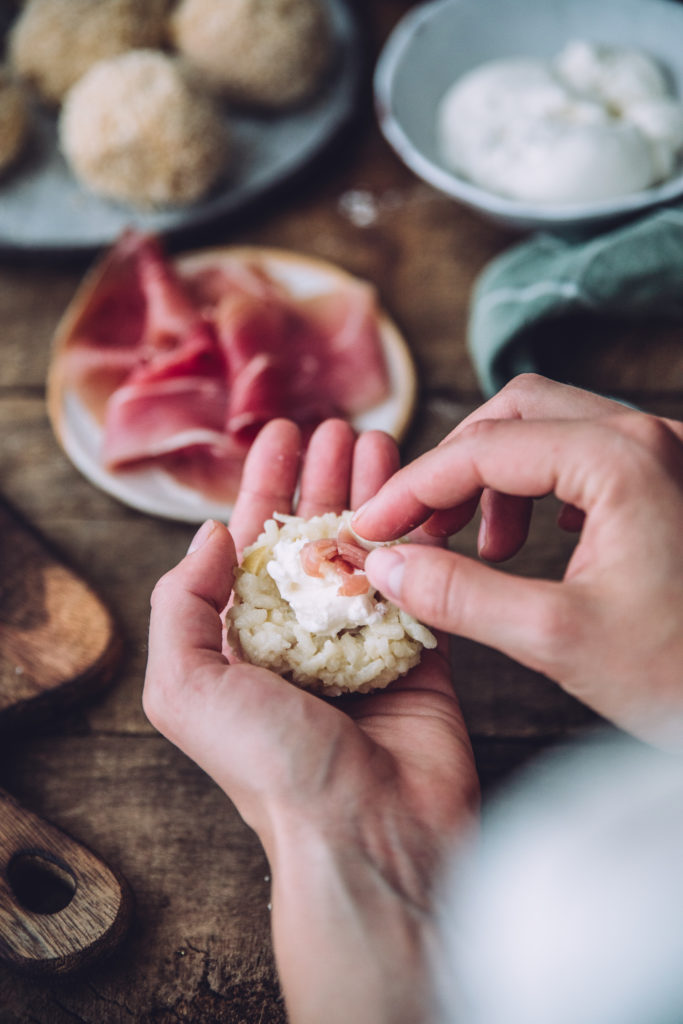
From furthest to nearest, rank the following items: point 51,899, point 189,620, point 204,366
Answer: point 204,366 < point 51,899 < point 189,620

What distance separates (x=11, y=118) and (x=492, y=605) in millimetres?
1636

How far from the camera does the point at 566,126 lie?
149cm

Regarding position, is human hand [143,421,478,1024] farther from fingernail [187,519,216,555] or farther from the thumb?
the thumb

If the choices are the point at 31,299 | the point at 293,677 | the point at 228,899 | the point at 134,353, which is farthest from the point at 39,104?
the point at 228,899

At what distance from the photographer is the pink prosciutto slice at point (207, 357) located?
57.6 inches

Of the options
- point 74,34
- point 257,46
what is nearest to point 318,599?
point 257,46

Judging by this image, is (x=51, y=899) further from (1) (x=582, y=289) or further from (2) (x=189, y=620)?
(1) (x=582, y=289)

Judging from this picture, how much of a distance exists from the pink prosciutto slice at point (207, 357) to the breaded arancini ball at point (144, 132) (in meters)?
0.13

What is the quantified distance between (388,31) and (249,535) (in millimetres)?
1613

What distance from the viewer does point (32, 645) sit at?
4.15 feet

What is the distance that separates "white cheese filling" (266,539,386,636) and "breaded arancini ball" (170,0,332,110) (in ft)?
4.22

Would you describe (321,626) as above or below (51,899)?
above

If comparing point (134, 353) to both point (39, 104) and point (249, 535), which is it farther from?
point (39, 104)

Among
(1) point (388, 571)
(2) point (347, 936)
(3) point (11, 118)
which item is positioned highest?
(3) point (11, 118)
